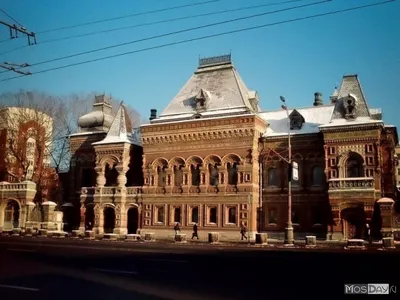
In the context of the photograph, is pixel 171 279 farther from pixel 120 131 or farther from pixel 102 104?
pixel 102 104

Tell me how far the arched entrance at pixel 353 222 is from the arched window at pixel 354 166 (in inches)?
92.4

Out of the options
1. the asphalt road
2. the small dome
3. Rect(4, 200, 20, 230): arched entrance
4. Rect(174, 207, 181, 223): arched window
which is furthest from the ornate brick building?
the asphalt road

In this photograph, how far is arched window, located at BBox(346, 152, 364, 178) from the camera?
29.7 m

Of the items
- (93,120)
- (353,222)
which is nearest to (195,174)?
(353,222)

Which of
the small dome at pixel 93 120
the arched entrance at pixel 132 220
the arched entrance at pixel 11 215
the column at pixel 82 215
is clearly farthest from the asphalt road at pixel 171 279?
the small dome at pixel 93 120

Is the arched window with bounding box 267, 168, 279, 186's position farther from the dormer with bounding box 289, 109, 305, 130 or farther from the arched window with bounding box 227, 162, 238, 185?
the dormer with bounding box 289, 109, 305, 130

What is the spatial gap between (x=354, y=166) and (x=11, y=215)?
27442 mm

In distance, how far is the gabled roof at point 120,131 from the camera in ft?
124

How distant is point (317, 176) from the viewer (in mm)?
31984

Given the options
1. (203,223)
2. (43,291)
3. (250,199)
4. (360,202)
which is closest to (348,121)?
(360,202)

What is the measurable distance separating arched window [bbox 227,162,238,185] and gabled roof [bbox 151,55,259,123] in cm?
381

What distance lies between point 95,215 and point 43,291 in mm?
29859

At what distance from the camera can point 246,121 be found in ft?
106

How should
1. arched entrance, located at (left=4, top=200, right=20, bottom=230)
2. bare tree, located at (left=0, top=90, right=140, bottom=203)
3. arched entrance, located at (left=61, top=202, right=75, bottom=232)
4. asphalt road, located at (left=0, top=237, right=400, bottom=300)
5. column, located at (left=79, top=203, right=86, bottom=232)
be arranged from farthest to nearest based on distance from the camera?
arched entrance, located at (left=61, top=202, right=75, bottom=232) < column, located at (left=79, top=203, right=86, bottom=232) < arched entrance, located at (left=4, top=200, right=20, bottom=230) < bare tree, located at (left=0, top=90, right=140, bottom=203) < asphalt road, located at (left=0, top=237, right=400, bottom=300)
